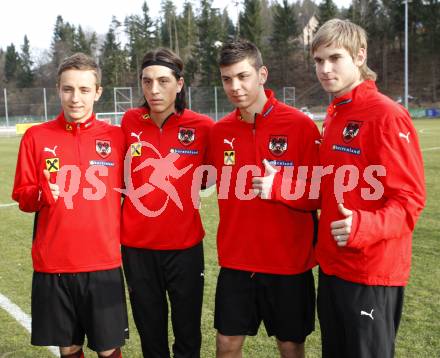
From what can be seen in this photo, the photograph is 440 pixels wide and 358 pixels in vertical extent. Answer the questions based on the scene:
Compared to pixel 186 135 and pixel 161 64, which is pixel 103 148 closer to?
pixel 186 135

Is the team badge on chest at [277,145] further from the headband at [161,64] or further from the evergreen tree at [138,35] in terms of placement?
the evergreen tree at [138,35]

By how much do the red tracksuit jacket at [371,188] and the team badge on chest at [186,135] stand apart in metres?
0.92

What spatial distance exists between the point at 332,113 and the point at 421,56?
53.6 meters

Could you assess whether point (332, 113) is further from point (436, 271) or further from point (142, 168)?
point (436, 271)

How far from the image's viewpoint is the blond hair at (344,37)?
2.45 meters

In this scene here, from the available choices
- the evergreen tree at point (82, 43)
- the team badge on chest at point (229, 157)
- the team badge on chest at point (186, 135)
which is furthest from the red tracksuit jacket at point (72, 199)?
the evergreen tree at point (82, 43)

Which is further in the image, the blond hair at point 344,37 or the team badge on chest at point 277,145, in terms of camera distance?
the team badge on chest at point 277,145

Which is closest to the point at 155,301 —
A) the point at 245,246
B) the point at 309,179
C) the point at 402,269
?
the point at 245,246

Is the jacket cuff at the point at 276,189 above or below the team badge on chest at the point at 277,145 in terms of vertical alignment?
below

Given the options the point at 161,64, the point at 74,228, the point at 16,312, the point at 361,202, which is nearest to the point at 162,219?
the point at 74,228

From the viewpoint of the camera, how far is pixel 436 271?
5.14 metres

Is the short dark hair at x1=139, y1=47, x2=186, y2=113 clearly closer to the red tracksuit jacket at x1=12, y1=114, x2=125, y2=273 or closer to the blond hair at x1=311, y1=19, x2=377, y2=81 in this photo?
the red tracksuit jacket at x1=12, y1=114, x2=125, y2=273

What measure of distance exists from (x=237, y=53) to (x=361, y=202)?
111 centimetres

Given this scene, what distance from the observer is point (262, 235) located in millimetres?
2902
